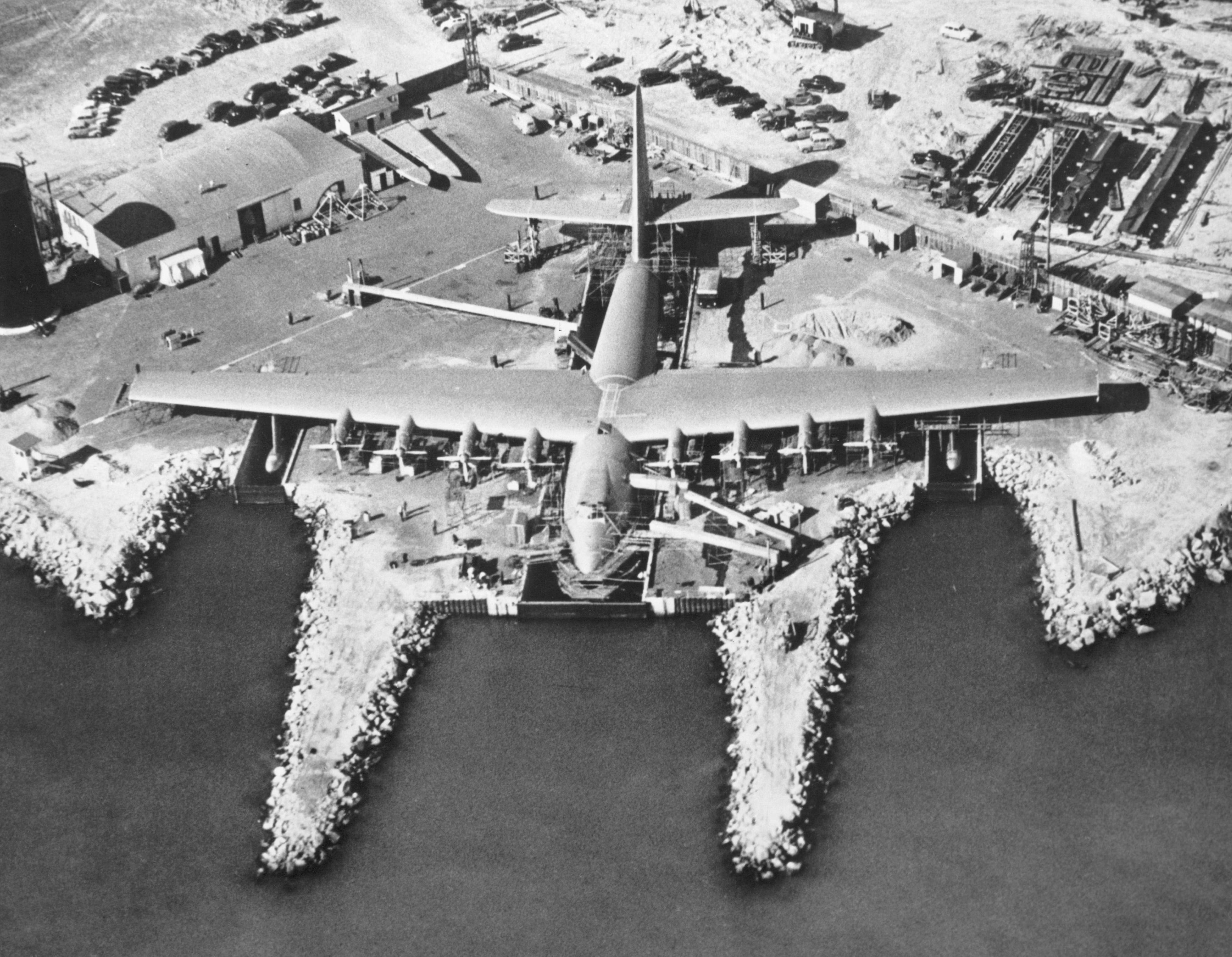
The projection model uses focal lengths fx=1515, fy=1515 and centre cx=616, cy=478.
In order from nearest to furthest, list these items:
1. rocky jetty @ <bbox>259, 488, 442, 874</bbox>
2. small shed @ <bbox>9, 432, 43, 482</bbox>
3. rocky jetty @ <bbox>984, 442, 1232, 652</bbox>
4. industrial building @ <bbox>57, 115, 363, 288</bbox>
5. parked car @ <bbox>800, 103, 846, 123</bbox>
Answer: rocky jetty @ <bbox>259, 488, 442, 874</bbox> < rocky jetty @ <bbox>984, 442, 1232, 652</bbox> < small shed @ <bbox>9, 432, 43, 482</bbox> < industrial building @ <bbox>57, 115, 363, 288</bbox> < parked car @ <bbox>800, 103, 846, 123</bbox>

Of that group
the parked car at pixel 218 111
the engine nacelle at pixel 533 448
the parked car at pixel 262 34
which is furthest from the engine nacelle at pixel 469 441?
the parked car at pixel 262 34

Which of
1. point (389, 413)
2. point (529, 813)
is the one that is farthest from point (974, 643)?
point (389, 413)

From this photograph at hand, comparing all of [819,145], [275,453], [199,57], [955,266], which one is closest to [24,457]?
[275,453]

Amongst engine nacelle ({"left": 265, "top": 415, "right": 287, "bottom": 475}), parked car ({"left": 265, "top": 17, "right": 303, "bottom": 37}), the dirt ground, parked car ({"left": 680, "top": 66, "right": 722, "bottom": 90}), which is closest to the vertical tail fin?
the dirt ground

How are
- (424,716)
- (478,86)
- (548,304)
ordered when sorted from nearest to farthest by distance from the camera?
(424,716)
(548,304)
(478,86)

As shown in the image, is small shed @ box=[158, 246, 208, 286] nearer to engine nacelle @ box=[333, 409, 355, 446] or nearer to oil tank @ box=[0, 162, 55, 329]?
oil tank @ box=[0, 162, 55, 329]

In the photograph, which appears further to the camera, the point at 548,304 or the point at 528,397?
the point at 548,304

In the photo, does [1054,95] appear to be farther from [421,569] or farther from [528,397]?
[421,569]
